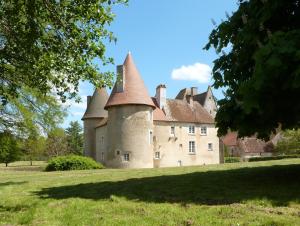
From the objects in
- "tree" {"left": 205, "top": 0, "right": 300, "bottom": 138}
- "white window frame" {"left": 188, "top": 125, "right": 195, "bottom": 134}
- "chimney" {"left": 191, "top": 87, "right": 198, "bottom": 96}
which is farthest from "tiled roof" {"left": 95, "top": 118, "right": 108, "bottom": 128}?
"tree" {"left": 205, "top": 0, "right": 300, "bottom": 138}

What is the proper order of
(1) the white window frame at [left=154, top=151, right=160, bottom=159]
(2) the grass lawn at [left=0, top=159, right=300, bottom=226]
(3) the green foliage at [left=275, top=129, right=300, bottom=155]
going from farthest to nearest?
(3) the green foliage at [left=275, top=129, right=300, bottom=155], (1) the white window frame at [left=154, top=151, right=160, bottom=159], (2) the grass lawn at [left=0, top=159, right=300, bottom=226]

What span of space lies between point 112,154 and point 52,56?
31652mm

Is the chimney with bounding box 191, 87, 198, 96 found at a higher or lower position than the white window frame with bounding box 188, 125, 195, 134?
higher

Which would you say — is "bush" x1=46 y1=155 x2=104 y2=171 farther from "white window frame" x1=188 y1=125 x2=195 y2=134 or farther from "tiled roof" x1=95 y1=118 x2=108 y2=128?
"white window frame" x1=188 y1=125 x2=195 y2=134

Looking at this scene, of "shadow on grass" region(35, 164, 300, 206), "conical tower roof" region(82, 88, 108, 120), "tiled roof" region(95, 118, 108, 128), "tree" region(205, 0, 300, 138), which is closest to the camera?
"tree" region(205, 0, 300, 138)

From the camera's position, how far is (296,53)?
9469 mm

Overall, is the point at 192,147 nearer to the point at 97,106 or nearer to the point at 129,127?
the point at 129,127

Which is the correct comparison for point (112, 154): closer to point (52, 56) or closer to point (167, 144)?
point (167, 144)

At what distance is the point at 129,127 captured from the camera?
41719 mm

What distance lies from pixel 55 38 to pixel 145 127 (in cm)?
3108

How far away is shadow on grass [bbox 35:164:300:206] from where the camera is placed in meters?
10.5

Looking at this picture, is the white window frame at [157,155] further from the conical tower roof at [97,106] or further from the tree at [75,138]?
the tree at [75,138]

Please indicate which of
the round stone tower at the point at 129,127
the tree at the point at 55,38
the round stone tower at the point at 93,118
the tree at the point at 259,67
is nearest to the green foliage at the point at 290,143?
the round stone tower at the point at 129,127

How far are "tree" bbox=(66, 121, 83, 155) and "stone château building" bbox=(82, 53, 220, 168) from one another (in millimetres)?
42523
